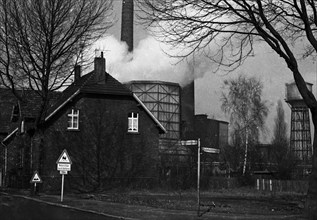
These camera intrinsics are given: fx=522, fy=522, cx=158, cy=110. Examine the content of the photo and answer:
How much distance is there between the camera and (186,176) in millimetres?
41094

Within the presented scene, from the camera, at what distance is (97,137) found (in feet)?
129

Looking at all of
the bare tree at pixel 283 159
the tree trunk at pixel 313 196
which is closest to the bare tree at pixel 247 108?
the bare tree at pixel 283 159

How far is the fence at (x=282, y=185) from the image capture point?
154 ft

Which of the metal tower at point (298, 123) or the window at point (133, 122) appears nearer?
the window at point (133, 122)

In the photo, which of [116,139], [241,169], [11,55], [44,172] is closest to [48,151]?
[44,172]

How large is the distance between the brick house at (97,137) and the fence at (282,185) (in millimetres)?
11524

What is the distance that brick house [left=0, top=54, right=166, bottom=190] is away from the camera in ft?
126

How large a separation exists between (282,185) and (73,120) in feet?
68.6

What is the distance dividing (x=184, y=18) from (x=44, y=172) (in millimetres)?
24449

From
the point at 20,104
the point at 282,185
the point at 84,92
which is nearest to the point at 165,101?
the point at 282,185

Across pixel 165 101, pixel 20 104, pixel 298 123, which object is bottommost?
pixel 20 104

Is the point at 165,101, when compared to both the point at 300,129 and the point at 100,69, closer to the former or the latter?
the point at 300,129

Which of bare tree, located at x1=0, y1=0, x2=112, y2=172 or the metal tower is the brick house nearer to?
bare tree, located at x1=0, y1=0, x2=112, y2=172

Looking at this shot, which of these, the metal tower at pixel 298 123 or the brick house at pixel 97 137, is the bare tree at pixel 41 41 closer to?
the brick house at pixel 97 137
